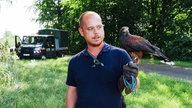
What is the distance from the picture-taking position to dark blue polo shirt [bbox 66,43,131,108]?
276 cm

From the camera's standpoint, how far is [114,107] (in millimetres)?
2816

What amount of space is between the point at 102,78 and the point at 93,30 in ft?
1.38

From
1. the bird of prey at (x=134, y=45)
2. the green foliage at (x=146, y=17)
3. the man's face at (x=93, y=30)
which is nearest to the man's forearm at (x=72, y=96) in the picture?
the man's face at (x=93, y=30)

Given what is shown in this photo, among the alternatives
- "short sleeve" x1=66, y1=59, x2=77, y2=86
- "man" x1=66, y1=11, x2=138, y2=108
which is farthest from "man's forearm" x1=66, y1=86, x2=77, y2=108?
"man" x1=66, y1=11, x2=138, y2=108

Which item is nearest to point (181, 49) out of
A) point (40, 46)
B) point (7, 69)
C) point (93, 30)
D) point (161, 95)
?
point (40, 46)

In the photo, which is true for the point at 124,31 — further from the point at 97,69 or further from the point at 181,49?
the point at 181,49

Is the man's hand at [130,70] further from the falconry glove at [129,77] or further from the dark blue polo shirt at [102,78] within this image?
the dark blue polo shirt at [102,78]

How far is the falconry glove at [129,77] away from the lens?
2533 mm

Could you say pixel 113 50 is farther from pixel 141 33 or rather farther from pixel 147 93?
pixel 141 33

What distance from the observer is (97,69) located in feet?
9.05

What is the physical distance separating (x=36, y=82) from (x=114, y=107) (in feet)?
18.8

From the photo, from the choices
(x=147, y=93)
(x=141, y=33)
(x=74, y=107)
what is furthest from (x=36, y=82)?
(x=141, y=33)

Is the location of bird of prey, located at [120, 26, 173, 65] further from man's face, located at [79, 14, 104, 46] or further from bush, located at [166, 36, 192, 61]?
bush, located at [166, 36, 192, 61]

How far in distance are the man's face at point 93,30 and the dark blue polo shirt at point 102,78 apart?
10 cm
